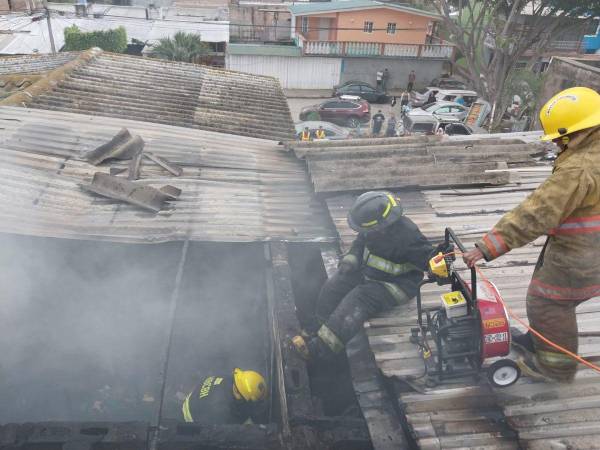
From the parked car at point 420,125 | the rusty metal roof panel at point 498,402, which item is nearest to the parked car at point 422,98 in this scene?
the parked car at point 420,125

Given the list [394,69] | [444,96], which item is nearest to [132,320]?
[444,96]

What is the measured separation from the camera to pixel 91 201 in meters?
5.29

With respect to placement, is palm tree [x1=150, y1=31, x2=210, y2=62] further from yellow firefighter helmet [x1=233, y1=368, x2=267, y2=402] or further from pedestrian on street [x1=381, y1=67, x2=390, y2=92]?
yellow firefighter helmet [x1=233, y1=368, x2=267, y2=402]

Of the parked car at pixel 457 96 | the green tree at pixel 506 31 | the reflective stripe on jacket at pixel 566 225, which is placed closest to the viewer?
the reflective stripe on jacket at pixel 566 225

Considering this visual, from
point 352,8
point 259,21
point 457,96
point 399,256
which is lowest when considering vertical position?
point 457,96

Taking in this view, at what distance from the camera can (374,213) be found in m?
3.69

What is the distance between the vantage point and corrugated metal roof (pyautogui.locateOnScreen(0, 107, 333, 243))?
15.7 feet

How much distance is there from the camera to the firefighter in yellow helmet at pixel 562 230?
265 centimetres

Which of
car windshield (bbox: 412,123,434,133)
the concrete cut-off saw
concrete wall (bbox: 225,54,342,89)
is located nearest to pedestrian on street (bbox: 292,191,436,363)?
the concrete cut-off saw

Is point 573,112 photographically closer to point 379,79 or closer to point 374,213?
point 374,213

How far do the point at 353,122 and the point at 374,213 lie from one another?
17384mm

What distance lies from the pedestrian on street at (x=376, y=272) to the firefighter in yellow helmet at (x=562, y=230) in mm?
826

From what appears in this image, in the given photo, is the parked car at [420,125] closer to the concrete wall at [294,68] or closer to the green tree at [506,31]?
the green tree at [506,31]

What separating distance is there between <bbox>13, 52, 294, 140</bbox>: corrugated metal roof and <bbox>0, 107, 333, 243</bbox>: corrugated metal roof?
104 centimetres
